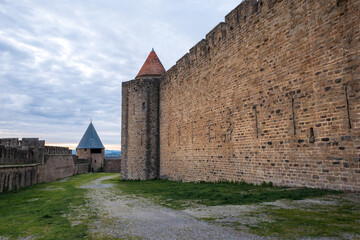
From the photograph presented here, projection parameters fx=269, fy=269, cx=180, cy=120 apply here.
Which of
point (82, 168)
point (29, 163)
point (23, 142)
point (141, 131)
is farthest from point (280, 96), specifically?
point (82, 168)

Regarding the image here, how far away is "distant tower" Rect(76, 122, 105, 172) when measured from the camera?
36.9m

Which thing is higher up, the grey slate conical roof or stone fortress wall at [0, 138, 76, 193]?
the grey slate conical roof


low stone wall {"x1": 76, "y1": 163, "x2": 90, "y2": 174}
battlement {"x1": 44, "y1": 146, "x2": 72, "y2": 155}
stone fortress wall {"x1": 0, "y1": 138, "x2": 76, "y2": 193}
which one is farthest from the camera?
low stone wall {"x1": 76, "y1": 163, "x2": 90, "y2": 174}

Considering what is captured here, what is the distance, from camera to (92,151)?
124 feet

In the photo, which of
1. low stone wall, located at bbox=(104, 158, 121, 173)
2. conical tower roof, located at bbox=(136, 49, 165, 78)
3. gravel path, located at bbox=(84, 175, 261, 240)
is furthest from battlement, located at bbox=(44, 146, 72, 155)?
gravel path, located at bbox=(84, 175, 261, 240)

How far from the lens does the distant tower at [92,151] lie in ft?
121

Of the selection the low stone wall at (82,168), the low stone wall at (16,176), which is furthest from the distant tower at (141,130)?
the low stone wall at (82,168)

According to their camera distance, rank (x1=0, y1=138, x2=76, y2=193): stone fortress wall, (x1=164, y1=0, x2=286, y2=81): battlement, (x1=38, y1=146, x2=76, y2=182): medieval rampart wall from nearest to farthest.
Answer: (x1=164, y1=0, x2=286, y2=81): battlement → (x1=0, y1=138, x2=76, y2=193): stone fortress wall → (x1=38, y1=146, x2=76, y2=182): medieval rampart wall

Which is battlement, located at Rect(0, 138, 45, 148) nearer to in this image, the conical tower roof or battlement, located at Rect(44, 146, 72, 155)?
battlement, located at Rect(44, 146, 72, 155)

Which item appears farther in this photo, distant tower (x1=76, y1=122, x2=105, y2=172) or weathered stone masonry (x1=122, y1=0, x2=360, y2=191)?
distant tower (x1=76, y1=122, x2=105, y2=172)

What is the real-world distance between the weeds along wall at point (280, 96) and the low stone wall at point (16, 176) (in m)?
8.52

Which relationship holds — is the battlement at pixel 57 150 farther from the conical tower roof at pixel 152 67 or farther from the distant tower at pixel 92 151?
the distant tower at pixel 92 151

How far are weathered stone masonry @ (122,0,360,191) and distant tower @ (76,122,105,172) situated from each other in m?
25.3

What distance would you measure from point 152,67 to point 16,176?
1186 cm
